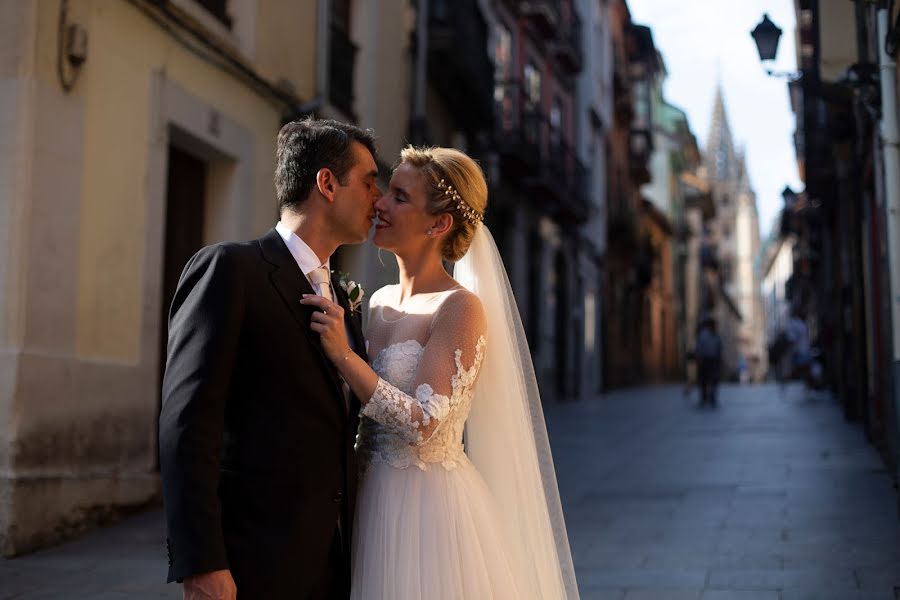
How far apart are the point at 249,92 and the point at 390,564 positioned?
7478 mm

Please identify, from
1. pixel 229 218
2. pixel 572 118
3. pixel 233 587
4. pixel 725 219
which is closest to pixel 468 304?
pixel 233 587

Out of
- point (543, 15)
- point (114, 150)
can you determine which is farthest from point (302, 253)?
point (543, 15)

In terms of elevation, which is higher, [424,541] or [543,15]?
[543,15]

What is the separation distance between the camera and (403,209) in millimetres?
3219

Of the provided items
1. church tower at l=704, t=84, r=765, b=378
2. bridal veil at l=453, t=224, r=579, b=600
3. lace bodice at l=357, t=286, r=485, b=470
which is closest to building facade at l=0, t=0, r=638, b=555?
bridal veil at l=453, t=224, r=579, b=600

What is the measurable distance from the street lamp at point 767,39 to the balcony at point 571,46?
12245mm

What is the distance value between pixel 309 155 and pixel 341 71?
977cm

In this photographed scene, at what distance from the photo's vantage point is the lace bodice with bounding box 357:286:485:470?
2.97 meters

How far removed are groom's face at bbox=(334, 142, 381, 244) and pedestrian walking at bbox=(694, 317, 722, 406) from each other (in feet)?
58.0

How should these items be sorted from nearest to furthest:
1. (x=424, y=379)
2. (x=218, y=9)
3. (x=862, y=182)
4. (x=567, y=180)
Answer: (x=424, y=379)
(x=218, y=9)
(x=862, y=182)
(x=567, y=180)

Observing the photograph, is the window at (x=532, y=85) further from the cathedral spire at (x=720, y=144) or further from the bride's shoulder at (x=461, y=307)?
the cathedral spire at (x=720, y=144)

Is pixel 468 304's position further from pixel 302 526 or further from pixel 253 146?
pixel 253 146

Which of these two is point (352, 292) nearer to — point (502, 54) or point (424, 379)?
point (424, 379)

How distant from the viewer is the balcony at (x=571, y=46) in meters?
24.5
